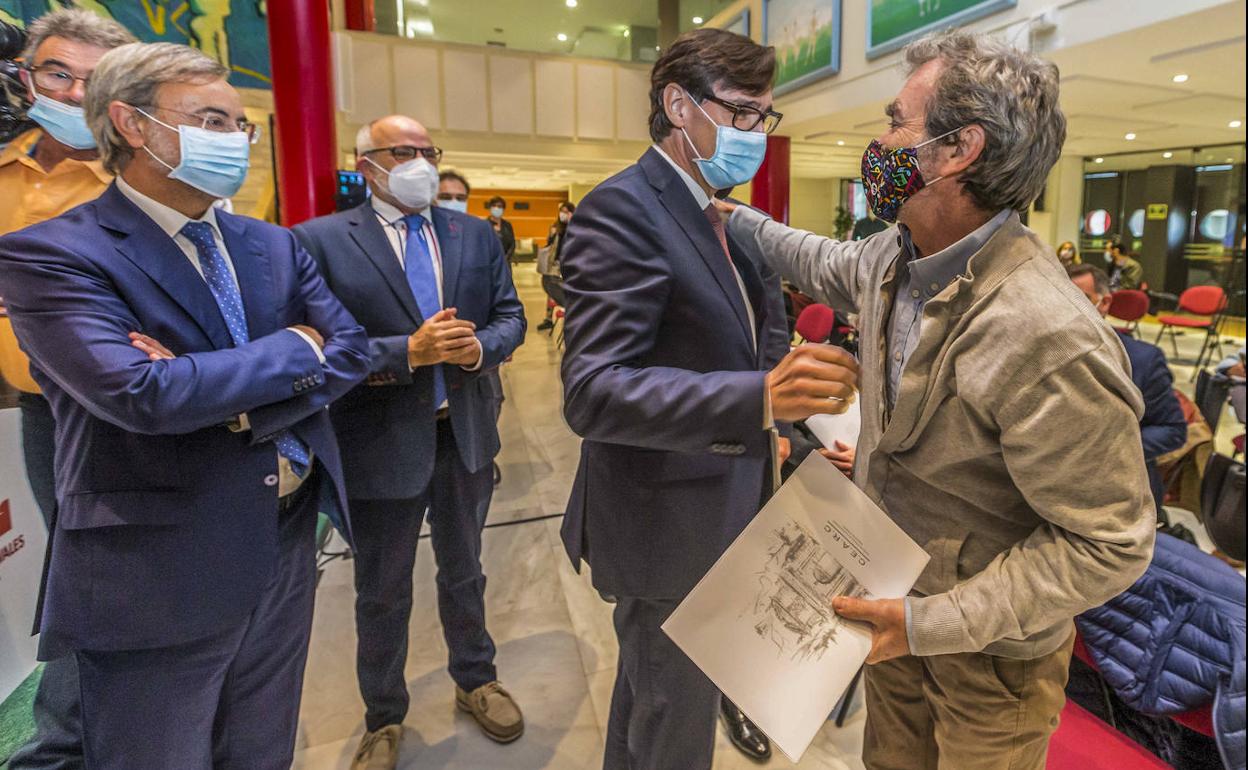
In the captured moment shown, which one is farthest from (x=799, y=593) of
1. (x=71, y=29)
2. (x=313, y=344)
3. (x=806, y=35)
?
(x=806, y=35)

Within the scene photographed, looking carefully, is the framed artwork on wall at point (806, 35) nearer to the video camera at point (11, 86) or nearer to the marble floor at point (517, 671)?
the marble floor at point (517, 671)

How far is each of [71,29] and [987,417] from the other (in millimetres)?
2083

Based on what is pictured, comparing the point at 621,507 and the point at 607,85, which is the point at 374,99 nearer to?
the point at 607,85

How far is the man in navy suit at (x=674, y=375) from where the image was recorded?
0.98 m

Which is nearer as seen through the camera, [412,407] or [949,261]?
[949,261]

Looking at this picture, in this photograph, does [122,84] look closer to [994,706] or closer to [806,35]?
[994,706]

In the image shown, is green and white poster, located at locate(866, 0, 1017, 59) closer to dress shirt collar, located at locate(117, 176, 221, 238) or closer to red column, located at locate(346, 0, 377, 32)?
dress shirt collar, located at locate(117, 176, 221, 238)

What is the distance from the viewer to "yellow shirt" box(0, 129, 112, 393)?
1485 millimetres

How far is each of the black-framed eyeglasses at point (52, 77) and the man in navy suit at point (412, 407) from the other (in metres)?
0.61

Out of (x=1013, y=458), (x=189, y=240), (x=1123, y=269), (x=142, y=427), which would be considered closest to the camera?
(x=1013, y=458)

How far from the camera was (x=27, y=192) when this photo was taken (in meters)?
1.52

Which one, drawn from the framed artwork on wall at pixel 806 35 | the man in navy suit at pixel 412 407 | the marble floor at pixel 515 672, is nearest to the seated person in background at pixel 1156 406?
the marble floor at pixel 515 672

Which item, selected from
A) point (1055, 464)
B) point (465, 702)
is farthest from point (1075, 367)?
point (465, 702)

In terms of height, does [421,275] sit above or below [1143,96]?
below
